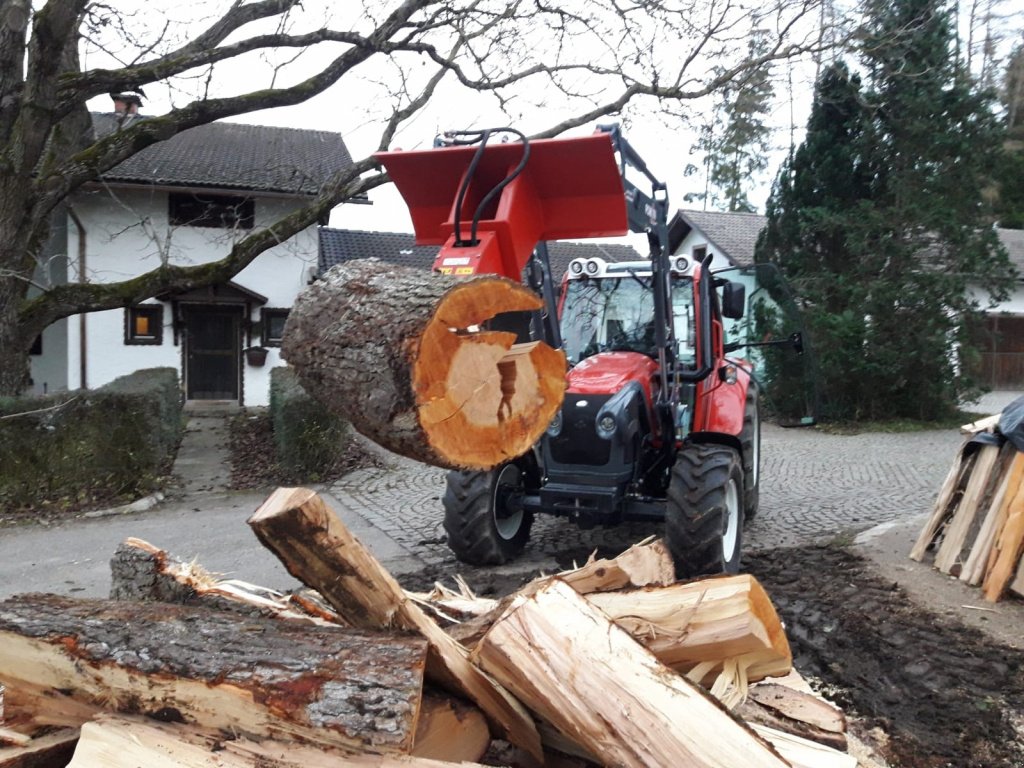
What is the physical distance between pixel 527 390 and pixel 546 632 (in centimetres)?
80

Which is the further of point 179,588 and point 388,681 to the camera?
point 179,588

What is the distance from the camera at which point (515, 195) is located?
3.08 metres

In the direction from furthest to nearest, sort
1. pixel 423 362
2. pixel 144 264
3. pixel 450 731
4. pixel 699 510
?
pixel 144 264, pixel 699 510, pixel 450 731, pixel 423 362

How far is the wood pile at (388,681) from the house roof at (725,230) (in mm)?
20252

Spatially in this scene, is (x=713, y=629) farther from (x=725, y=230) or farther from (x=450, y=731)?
(x=725, y=230)

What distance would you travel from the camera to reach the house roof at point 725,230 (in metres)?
23.6

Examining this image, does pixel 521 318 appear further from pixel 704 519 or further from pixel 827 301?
pixel 827 301

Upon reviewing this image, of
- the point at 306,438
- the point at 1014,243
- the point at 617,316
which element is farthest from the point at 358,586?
the point at 1014,243

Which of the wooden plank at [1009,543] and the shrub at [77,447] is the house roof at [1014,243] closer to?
the wooden plank at [1009,543]

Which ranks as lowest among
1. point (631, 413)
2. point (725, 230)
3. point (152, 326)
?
point (631, 413)

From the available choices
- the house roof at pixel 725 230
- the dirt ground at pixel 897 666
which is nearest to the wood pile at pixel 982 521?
the dirt ground at pixel 897 666

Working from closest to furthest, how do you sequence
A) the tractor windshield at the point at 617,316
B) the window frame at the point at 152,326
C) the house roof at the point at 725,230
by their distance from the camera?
the tractor windshield at the point at 617,316 < the window frame at the point at 152,326 < the house roof at the point at 725,230

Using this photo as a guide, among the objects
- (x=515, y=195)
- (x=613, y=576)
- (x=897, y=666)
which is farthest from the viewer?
(x=897, y=666)

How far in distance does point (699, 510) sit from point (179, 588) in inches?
121
